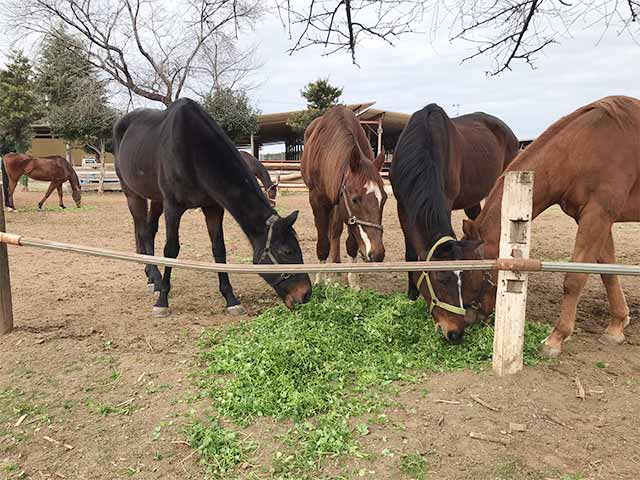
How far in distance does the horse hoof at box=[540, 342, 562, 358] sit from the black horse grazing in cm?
175

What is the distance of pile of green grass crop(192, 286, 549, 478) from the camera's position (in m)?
Answer: 2.20

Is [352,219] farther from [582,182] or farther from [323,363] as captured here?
Result: [582,182]

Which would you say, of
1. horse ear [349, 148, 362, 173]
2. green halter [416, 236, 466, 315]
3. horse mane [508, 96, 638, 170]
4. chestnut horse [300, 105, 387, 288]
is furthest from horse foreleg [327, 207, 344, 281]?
horse mane [508, 96, 638, 170]

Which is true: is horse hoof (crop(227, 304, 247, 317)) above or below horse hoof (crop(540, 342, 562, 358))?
below

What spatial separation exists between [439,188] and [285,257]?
134 centimetres

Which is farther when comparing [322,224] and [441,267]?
[322,224]

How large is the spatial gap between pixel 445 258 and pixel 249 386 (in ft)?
4.95

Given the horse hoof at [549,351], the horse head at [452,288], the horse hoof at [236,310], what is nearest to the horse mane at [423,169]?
the horse head at [452,288]

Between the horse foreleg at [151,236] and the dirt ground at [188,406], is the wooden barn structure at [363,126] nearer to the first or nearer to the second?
the horse foreleg at [151,236]

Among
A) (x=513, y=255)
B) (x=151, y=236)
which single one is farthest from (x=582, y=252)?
(x=151, y=236)

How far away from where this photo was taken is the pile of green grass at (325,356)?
7.98 feet

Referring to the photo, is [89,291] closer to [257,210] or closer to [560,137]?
[257,210]

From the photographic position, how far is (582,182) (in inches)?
119

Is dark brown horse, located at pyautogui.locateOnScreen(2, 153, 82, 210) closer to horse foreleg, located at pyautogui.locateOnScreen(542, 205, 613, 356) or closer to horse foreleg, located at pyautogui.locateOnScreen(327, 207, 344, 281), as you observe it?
horse foreleg, located at pyautogui.locateOnScreen(327, 207, 344, 281)
